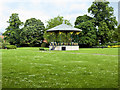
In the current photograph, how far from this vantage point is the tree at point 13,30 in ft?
200

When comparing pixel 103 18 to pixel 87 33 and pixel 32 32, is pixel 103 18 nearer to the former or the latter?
pixel 87 33

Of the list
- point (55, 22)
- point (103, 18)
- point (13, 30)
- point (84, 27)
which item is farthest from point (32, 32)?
point (103, 18)

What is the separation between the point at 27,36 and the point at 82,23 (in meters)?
18.4

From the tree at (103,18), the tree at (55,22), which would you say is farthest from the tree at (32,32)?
the tree at (103,18)

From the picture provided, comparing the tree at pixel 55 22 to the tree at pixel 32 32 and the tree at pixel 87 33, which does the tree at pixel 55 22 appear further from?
the tree at pixel 87 33

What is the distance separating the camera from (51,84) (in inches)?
263

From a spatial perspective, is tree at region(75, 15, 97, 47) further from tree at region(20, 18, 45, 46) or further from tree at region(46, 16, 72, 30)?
tree at region(20, 18, 45, 46)

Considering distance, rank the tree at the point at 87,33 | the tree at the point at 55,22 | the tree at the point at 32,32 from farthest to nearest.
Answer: the tree at the point at 32,32 → the tree at the point at 55,22 → the tree at the point at 87,33

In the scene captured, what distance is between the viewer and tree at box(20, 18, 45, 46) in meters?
59.9

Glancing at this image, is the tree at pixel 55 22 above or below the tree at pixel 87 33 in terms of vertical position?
above

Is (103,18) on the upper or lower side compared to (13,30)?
upper

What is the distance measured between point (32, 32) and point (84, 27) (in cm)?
1710

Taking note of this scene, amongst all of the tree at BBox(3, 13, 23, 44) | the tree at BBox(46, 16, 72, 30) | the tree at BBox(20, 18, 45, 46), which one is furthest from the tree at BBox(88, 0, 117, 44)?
the tree at BBox(3, 13, 23, 44)

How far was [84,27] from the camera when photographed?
169 ft
